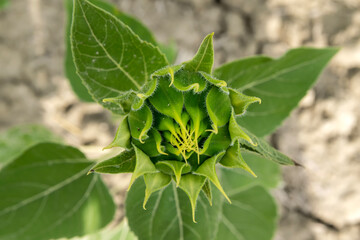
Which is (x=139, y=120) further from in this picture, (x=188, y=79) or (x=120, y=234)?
(x=120, y=234)

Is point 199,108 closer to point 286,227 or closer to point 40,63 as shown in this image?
point 40,63

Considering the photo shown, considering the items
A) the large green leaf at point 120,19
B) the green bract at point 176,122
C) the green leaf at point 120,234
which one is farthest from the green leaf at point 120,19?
the green leaf at point 120,234

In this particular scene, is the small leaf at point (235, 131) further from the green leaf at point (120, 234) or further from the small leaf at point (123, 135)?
the green leaf at point (120, 234)

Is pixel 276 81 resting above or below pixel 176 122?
above

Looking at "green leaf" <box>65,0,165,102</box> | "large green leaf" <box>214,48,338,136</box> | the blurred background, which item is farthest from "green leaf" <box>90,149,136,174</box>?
the blurred background

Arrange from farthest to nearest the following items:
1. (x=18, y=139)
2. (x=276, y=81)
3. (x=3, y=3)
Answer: (x=3, y=3) < (x=18, y=139) < (x=276, y=81)

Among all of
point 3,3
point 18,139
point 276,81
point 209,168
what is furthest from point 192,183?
point 3,3

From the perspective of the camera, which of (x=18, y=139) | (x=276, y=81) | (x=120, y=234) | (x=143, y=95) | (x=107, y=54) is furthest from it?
(x=18, y=139)
